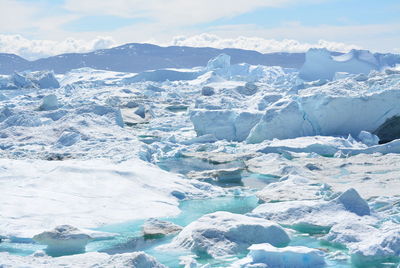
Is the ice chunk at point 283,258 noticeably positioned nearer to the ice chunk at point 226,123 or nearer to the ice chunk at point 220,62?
the ice chunk at point 226,123

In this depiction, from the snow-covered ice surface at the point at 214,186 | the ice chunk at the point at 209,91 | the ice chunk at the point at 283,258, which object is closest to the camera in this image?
the ice chunk at the point at 283,258

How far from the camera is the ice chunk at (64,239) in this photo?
5.73m

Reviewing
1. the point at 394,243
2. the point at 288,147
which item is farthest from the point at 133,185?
the point at 288,147

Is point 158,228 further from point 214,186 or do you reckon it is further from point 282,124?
point 282,124

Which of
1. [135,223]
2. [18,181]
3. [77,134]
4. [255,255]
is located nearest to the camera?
[255,255]

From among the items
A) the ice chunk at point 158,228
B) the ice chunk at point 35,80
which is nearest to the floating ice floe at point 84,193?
the ice chunk at point 158,228

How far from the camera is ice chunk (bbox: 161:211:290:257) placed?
557 cm

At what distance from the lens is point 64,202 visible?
281 inches

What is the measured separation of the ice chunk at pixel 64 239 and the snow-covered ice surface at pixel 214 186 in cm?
1

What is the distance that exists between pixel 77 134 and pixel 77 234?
7.89 meters

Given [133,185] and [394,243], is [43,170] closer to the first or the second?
[133,185]

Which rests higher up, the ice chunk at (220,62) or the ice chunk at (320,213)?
the ice chunk at (220,62)

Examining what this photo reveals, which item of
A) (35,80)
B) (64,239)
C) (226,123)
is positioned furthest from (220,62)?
(64,239)

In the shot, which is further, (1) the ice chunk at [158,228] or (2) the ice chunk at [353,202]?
(2) the ice chunk at [353,202]
